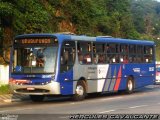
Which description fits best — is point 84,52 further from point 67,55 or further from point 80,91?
point 80,91

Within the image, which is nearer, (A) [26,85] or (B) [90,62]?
(A) [26,85]

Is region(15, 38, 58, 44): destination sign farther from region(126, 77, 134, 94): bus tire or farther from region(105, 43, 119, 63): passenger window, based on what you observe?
region(126, 77, 134, 94): bus tire

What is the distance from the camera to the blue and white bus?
853 inches

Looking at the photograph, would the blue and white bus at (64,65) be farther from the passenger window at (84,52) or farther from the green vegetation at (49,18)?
the green vegetation at (49,18)

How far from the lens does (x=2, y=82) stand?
92.7 feet

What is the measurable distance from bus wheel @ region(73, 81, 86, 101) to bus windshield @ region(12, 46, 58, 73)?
212 centimetres

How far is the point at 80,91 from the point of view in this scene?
23438 millimetres

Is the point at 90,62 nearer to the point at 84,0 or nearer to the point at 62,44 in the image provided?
the point at 62,44

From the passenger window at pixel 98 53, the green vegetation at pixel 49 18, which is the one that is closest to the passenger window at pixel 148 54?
the passenger window at pixel 98 53

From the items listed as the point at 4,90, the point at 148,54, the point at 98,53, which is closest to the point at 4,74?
the point at 4,90

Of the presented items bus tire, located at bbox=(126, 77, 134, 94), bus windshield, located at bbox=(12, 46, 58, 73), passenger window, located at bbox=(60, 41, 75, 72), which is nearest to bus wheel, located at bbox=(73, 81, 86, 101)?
passenger window, located at bbox=(60, 41, 75, 72)

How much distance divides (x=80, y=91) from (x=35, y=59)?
288 cm

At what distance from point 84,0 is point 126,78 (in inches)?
566

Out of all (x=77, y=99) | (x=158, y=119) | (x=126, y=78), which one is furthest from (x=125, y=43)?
(x=158, y=119)
